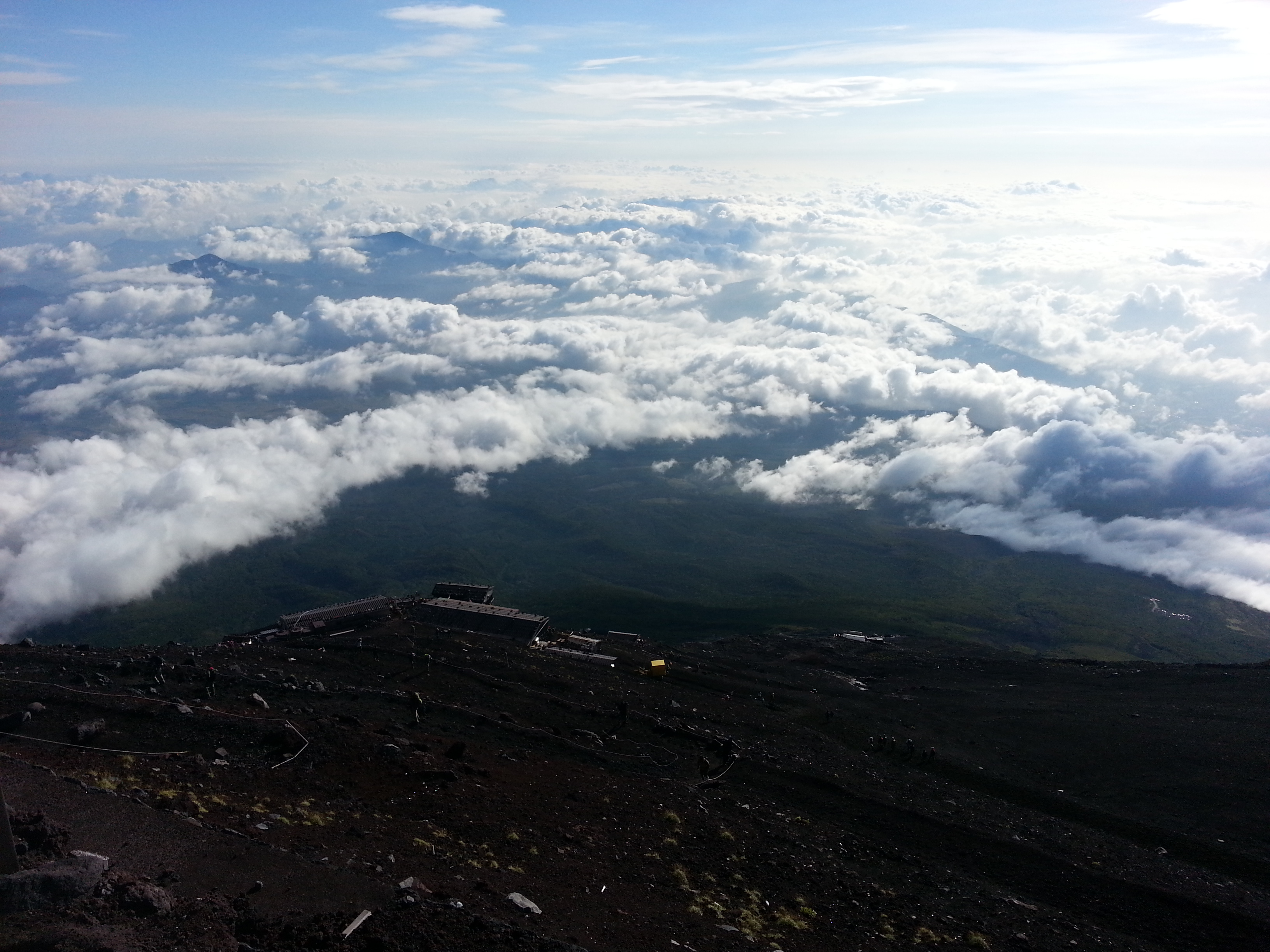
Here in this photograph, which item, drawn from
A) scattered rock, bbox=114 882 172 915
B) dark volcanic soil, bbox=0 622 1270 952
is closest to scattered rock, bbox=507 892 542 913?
dark volcanic soil, bbox=0 622 1270 952

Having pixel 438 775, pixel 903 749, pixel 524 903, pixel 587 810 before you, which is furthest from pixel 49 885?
pixel 903 749

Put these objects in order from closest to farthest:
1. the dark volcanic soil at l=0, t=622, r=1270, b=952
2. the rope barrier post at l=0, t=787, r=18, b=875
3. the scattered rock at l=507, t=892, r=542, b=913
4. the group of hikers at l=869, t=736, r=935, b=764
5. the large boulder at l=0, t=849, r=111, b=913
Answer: the large boulder at l=0, t=849, r=111, b=913, the rope barrier post at l=0, t=787, r=18, b=875, the dark volcanic soil at l=0, t=622, r=1270, b=952, the scattered rock at l=507, t=892, r=542, b=913, the group of hikers at l=869, t=736, r=935, b=764

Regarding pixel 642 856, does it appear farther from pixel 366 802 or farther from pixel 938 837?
pixel 938 837

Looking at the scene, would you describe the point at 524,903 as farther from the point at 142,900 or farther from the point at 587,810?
the point at 587,810

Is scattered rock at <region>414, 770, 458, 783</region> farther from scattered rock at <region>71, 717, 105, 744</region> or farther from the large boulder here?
the large boulder

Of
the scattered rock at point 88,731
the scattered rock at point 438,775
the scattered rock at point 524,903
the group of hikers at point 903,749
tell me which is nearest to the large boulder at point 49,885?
the scattered rock at point 524,903

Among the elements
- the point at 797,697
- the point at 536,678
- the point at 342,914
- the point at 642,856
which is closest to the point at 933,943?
the point at 642,856
